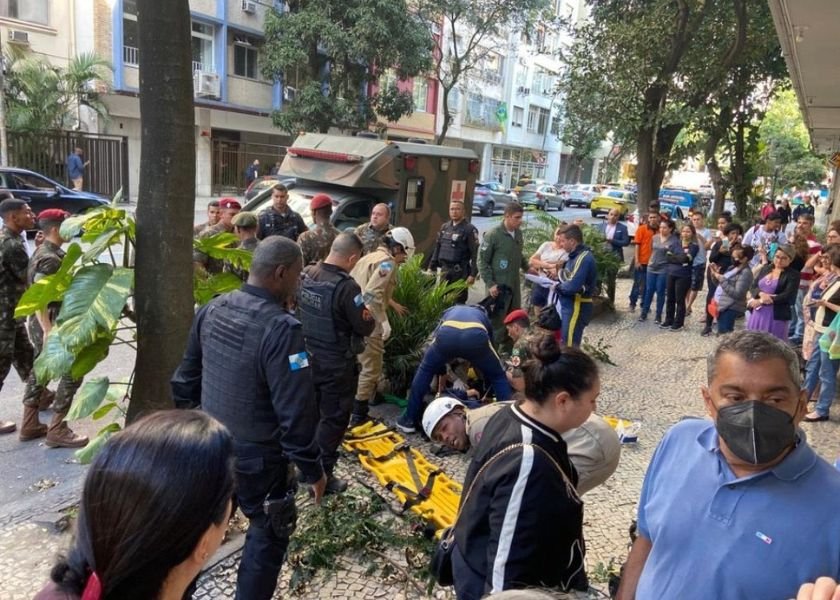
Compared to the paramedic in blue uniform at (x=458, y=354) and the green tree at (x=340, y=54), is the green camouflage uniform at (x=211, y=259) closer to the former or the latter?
the paramedic in blue uniform at (x=458, y=354)

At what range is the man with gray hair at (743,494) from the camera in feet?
5.06

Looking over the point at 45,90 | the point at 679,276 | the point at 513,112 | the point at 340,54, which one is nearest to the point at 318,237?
the point at 679,276

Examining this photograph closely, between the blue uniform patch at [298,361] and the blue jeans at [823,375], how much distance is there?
484 cm

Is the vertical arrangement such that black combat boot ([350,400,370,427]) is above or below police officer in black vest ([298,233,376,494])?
below

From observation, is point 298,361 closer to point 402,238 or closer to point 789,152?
point 402,238

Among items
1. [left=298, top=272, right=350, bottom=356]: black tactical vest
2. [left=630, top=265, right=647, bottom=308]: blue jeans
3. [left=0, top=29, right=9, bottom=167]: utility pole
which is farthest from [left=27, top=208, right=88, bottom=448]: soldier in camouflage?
[left=0, top=29, right=9, bottom=167]: utility pole

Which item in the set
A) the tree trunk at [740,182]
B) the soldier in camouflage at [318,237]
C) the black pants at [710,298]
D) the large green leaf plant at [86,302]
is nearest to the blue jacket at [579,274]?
the soldier in camouflage at [318,237]

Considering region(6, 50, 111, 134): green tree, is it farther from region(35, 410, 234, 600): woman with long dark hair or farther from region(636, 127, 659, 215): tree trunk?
region(35, 410, 234, 600): woman with long dark hair

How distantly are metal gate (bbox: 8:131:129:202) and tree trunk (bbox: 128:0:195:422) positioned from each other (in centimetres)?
1692

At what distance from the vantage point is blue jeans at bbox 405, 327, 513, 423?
15.7ft

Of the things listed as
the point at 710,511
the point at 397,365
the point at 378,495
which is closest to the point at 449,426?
the point at 378,495

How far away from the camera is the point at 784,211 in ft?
67.7

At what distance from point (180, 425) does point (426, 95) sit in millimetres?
37033

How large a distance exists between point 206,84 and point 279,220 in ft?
59.3
